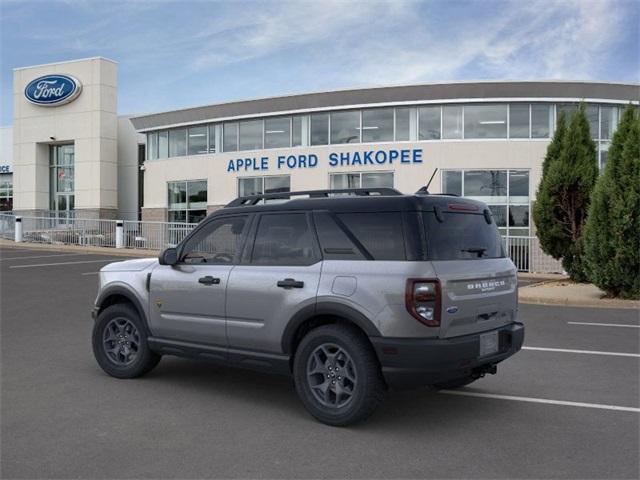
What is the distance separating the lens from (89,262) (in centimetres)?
2072

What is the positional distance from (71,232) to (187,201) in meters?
5.38

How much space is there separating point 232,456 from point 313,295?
4.44ft

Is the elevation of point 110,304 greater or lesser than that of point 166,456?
greater

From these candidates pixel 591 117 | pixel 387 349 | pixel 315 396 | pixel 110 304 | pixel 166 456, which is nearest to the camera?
pixel 166 456

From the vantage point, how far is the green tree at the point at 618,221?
40.9 ft

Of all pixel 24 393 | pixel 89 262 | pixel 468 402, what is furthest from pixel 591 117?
pixel 24 393

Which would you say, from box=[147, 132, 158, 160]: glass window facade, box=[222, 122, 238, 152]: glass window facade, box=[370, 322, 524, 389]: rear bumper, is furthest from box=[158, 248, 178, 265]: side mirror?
box=[147, 132, 158, 160]: glass window facade

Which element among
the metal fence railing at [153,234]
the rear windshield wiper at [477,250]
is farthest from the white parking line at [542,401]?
the metal fence railing at [153,234]

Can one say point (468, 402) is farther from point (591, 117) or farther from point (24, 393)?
point (591, 117)

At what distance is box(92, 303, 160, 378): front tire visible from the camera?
246 inches

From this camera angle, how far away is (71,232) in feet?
96.5

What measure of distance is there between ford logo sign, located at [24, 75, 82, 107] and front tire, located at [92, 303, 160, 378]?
30508mm

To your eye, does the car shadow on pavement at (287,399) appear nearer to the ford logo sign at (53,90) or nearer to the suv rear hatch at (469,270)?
the suv rear hatch at (469,270)

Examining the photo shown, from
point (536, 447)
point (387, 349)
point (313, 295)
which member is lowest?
point (536, 447)
